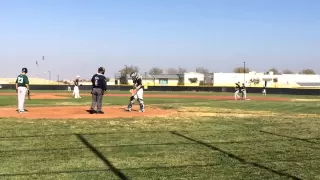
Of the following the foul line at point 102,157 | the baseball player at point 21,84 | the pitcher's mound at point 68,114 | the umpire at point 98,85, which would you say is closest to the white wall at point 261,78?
the pitcher's mound at point 68,114

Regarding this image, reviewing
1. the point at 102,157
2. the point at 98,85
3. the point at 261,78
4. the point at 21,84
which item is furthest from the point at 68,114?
the point at 261,78

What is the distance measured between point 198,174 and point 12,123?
783 centimetres

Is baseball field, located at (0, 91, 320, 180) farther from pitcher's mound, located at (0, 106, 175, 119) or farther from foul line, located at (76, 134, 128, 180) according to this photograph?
pitcher's mound, located at (0, 106, 175, 119)

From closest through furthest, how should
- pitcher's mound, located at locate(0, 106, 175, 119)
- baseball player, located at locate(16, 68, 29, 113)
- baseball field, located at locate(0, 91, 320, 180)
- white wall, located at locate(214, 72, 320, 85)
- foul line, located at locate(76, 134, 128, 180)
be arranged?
1. foul line, located at locate(76, 134, 128, 180)
2. baseball field, located at locate(0, 91, 320, 180)
3. pitcher's mound, located at locate(0, 106, 175, 119)
4. baseball player, located at locate(16, 68, 29, 113)
5. white wall, located at locate(214, 72, 320, 85)

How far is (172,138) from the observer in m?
9.59

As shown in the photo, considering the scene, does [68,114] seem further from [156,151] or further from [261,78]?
[261,78]

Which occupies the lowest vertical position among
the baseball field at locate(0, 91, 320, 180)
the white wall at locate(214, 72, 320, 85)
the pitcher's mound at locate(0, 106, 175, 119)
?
the baseball field at locate(0, 91, 320, 180)

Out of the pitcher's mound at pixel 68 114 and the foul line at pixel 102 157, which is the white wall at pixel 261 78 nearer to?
the pitcher's mound at pixel 68 114

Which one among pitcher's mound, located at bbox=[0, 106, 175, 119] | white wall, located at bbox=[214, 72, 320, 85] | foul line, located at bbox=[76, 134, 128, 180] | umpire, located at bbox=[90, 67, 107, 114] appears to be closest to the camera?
foul line, located at bbox=[76, 134, 128, 180]

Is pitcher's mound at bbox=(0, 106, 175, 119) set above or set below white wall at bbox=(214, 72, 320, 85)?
below

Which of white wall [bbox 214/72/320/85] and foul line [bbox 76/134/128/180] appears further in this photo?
white wall [bbox 214/72/320/85]

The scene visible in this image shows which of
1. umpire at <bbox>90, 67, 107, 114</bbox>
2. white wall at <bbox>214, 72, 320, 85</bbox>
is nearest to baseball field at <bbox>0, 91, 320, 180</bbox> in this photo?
umpire at <bbox>90, 67, 107, 114</bbox>

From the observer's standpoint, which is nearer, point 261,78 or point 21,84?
point 21,84

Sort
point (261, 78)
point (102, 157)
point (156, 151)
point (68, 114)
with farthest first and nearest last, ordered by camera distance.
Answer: point (261, 78)
point (68, 114)
point (156, 151)
point (102, 157)
